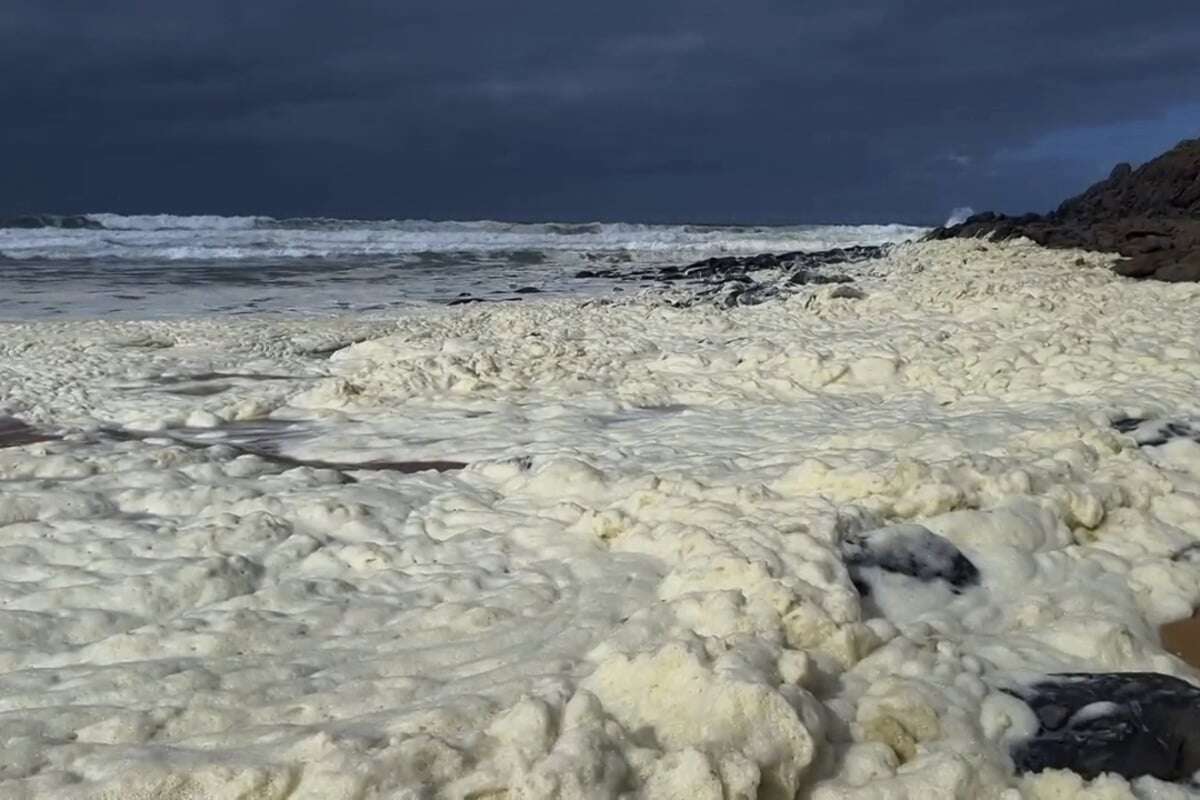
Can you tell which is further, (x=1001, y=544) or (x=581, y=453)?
(x=581, y=453)

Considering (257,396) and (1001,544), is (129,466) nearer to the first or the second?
(257,396)

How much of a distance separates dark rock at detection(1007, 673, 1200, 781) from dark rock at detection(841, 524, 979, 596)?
617 millimetres

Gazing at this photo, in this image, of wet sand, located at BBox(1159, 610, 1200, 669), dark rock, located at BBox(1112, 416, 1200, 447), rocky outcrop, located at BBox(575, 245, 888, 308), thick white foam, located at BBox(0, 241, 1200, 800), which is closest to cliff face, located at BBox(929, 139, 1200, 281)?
rocky outcrop, located at BBox(575, 245, 888, 308)

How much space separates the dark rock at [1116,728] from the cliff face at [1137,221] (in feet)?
30.7

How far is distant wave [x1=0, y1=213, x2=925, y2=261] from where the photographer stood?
26578mm

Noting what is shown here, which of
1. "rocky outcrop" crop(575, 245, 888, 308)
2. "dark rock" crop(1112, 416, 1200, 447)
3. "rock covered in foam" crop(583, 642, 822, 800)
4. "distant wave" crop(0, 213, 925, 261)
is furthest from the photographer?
"distant wave" crop(0, 213, 925, 261)

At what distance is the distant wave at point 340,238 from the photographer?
Result: 26578 mm

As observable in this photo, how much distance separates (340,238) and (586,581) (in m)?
30.7

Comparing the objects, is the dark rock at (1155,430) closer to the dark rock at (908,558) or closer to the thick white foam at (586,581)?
the thick white foam at (586,581)

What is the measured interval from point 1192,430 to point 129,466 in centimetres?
432

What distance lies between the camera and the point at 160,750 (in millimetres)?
2139

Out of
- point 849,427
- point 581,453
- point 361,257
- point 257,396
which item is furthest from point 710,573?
point 361,257

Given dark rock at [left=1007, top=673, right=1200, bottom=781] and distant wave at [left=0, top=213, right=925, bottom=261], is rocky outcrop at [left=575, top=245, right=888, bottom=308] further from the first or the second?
distant wave at [left=0, top=213, right=925, bottom=261]

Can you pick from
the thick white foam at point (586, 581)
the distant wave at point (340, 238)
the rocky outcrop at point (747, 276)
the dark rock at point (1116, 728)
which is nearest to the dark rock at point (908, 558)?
the thick white foam at point (586, 581)
